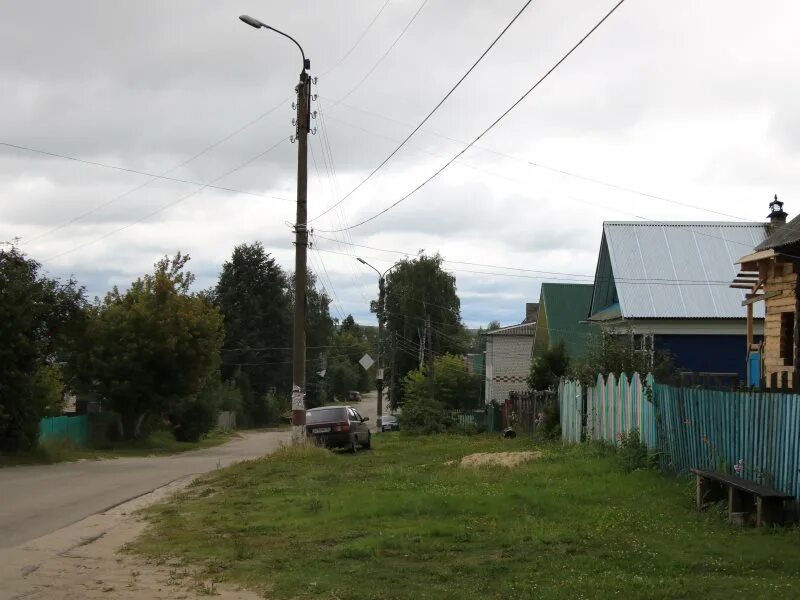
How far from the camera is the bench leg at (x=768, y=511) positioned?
31.9ft

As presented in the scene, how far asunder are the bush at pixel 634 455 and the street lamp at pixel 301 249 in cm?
954

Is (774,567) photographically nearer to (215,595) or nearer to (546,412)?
(215,595)

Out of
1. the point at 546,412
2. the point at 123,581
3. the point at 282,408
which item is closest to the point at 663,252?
the point at 546,412

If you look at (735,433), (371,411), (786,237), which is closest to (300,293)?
(786,237)

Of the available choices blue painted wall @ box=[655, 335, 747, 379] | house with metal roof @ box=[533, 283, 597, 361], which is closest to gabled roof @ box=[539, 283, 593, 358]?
house with metal roof @ box=[533, 283, 597, 361]

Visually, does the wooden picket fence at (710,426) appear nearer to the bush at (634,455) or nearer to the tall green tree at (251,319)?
the bush at (634,455)

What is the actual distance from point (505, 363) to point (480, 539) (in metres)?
50.0

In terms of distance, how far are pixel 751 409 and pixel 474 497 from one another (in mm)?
3701

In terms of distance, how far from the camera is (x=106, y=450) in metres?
33.9

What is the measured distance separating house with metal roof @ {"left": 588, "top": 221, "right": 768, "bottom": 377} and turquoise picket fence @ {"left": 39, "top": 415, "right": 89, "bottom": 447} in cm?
1870

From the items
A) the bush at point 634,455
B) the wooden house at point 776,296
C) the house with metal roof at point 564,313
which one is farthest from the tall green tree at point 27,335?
the house with metal roof at point 564,313

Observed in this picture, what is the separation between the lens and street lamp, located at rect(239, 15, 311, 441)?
23.5 m

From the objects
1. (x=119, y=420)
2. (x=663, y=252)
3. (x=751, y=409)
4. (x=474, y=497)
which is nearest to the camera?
(x=751, y=409)

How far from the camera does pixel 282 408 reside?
263ft
